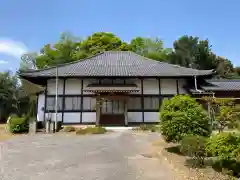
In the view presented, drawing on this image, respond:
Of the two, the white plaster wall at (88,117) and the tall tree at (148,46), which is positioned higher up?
the tall tree at (148,46)

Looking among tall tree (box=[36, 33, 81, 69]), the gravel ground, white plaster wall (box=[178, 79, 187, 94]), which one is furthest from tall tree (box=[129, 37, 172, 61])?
the gravel ground

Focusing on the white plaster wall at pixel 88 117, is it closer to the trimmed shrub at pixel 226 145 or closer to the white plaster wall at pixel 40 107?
the white plaster wall at pixel 40 107

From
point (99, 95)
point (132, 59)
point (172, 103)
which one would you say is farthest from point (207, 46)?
point (172, 103)

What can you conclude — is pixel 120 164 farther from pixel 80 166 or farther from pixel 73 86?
pixel 73 86

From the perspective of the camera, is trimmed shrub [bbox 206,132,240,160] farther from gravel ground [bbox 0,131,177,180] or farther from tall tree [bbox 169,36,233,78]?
tall tree [bbox 169,36,233,78]

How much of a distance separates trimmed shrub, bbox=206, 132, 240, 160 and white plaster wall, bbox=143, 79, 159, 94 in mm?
14481

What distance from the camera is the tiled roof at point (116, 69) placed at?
21.0 metres

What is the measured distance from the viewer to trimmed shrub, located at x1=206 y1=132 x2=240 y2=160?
6.34m

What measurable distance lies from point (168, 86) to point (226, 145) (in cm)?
1528

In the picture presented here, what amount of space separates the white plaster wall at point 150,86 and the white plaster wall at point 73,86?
19.7 ft

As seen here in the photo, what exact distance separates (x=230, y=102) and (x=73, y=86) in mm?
15959

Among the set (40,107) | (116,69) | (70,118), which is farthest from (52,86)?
(116,69)

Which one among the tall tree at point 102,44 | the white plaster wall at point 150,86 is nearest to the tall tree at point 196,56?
the tall tree at point 102,44

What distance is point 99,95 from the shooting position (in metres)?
19.9
